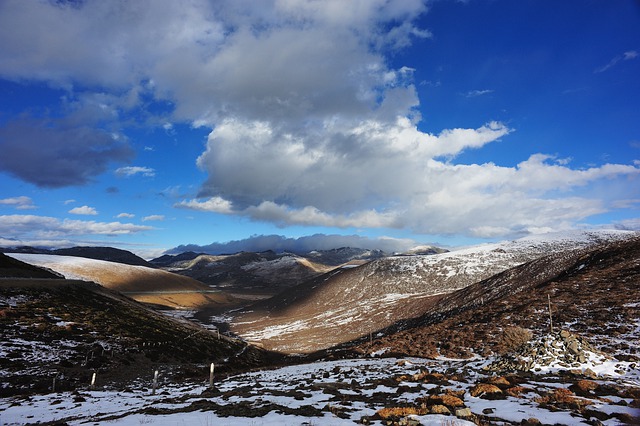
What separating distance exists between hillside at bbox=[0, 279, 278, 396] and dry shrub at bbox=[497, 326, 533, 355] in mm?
39401

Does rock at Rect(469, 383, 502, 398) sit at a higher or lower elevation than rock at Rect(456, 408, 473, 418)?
lower

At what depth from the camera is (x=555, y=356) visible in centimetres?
2748

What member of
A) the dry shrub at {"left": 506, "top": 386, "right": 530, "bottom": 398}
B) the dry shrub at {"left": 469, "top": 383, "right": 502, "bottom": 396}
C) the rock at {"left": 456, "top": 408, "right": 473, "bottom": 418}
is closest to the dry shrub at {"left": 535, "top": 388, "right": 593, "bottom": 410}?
the dry shrub at {"left": 506, "top": 386, "right": 530, "bottom": 398}

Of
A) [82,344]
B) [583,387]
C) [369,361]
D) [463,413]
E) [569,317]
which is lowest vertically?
[369,361]

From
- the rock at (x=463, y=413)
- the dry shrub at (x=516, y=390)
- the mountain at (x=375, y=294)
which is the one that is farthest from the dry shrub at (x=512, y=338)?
the mountain at (x=375, y=294)

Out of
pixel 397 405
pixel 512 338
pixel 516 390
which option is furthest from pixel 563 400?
pixel 512 338

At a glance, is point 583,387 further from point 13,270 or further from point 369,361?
point 13,270

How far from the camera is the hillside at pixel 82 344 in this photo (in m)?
35.5

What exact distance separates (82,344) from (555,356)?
5464cm

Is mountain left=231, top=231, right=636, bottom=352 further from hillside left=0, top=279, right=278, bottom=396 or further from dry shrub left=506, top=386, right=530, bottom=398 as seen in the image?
dry shrub left=506, top=386, right=530, bottom=398

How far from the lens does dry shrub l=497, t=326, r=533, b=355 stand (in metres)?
36.7

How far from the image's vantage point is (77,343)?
44.4 meters

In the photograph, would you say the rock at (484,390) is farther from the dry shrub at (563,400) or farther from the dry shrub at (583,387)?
the dry shrub at (583,387)

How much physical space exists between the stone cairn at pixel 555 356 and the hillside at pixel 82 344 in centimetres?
3923
